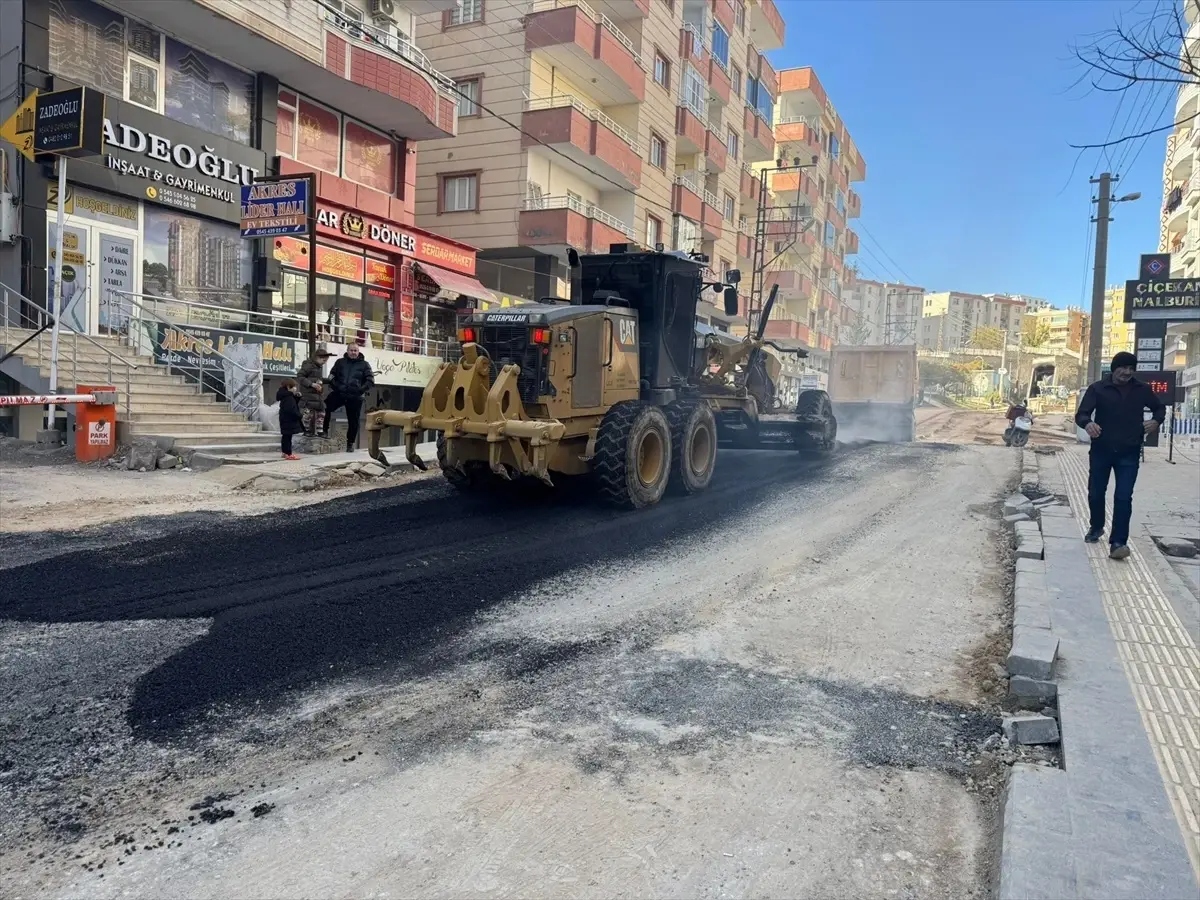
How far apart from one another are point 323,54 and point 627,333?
13058 mm

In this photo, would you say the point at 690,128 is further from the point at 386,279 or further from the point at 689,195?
the point at 386,279

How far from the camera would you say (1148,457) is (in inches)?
725

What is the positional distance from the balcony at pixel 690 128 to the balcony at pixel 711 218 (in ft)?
7.46

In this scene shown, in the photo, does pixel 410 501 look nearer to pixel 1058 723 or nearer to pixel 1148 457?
pixel 1058 723

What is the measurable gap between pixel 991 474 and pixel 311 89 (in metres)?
16.8

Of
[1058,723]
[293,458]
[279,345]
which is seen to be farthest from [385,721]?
[279,345]

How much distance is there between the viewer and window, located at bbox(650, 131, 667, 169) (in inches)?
1259

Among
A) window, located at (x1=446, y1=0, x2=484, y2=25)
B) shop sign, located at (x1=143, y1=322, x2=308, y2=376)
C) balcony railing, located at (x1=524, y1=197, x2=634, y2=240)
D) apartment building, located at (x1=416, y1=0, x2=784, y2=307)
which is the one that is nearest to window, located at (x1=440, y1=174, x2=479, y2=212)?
apartment building, located at (x1=416, y1=0, x2=784, y2=307)

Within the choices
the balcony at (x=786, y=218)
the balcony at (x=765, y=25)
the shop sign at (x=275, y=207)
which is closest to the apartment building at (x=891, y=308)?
the balcony at (x=786, y=218)

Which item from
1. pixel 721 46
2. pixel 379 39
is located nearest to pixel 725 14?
pixel 721 46

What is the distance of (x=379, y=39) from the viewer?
67.2ft

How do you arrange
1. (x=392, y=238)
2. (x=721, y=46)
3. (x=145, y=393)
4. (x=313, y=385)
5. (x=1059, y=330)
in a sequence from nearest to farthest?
(x=145, y=393) → (x=313, y=385) → (x=392, y=238) → (x=721, y=46) → (x=1059, y=330)

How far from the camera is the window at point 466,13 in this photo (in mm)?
26281

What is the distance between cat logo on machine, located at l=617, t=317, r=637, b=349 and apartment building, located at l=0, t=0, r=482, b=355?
10.6 m
